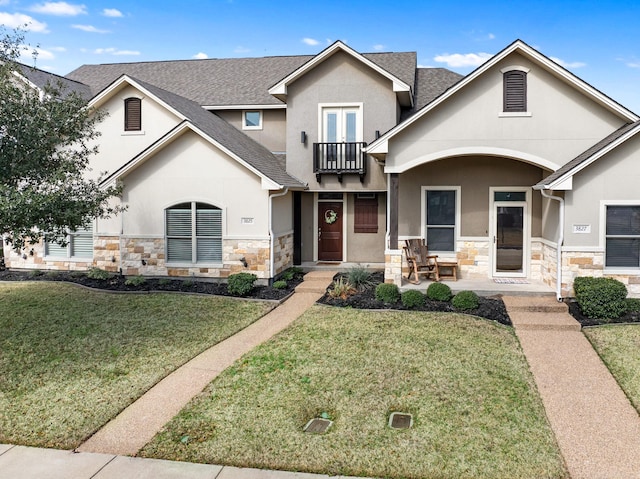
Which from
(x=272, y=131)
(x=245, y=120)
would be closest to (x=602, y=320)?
(x=272, y=131)

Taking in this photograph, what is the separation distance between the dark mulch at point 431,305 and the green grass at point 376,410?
1182 millimetres

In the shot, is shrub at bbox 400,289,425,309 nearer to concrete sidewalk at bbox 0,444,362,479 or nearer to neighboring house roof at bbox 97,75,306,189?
neighboring house roof at bbox 97,75,306,189

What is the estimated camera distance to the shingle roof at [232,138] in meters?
13.3

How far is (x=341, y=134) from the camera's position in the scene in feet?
50.9

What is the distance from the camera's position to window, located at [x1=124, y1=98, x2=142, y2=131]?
15227mm

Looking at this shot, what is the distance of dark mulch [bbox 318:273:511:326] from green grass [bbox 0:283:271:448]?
1884mm

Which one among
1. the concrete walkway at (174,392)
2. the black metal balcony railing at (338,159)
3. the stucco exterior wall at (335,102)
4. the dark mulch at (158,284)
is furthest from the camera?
the stucco exterior wall at (335,102)

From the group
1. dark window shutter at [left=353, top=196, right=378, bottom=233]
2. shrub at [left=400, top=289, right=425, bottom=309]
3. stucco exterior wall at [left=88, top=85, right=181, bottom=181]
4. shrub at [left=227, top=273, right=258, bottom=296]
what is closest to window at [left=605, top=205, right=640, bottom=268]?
shrub at [left=400, top=289, right=425, bottom=309]

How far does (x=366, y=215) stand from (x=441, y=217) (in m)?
3.43

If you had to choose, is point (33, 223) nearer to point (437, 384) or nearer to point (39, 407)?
point (39, 407)

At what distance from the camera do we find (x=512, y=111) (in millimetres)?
12125

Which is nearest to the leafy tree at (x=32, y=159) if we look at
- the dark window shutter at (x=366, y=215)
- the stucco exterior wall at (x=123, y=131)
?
the stucco exterior wall at (x=123, y=131)

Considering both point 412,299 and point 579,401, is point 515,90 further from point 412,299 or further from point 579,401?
point 579,401

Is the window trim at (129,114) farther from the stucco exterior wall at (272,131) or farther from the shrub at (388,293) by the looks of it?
the shrub at (388,293)
